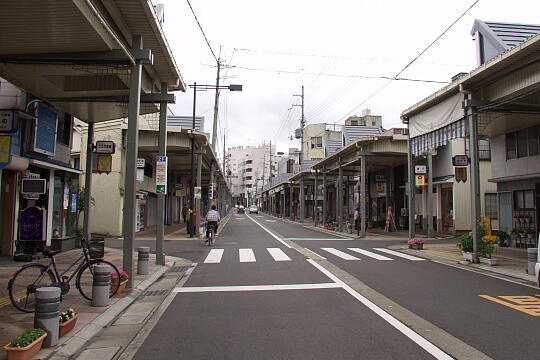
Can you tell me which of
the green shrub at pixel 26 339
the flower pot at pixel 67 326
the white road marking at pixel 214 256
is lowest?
the white road marking at pixel 214 256

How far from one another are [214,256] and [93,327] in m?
9.35

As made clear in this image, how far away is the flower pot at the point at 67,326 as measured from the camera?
549 centimetres

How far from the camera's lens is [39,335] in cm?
485

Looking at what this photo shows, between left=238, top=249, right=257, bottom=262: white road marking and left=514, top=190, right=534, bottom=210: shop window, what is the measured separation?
42.1 feet

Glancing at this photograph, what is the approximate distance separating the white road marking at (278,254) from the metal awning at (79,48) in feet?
22.1

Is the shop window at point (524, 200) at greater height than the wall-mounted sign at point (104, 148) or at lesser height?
lesser

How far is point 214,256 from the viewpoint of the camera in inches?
604

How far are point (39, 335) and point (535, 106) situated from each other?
1634 cm

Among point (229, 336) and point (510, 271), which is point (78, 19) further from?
point (510, 271)

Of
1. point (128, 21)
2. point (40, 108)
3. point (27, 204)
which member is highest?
point (128, 21)

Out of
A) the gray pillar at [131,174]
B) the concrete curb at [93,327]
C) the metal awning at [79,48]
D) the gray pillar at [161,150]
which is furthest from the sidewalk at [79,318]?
the metal awning at [79,48]

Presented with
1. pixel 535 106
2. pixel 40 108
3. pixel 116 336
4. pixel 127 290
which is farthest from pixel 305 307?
pixel 535 106

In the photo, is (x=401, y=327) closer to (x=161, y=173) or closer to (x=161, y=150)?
(x=161, y=173)

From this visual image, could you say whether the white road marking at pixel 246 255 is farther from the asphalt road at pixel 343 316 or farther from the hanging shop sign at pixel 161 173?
the hanging shop sign at pixel 161 173
